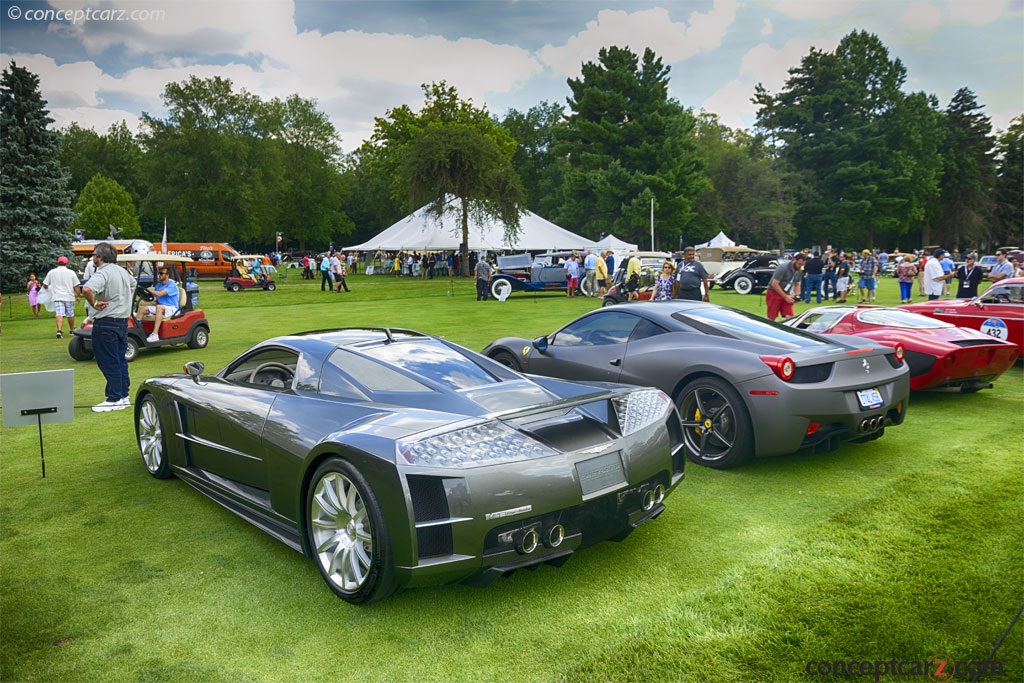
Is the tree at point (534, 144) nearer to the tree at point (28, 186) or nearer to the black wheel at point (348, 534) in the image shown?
the tree at point (28, 186)

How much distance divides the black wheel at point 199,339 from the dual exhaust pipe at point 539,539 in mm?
12058

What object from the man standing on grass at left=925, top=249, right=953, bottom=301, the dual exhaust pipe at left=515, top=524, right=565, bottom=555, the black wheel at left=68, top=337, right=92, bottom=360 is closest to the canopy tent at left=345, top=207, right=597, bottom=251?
the man standing on grass at left=925, top=249, right=953, bottom=301

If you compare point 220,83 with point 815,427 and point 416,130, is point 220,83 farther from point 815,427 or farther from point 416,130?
point 815,427

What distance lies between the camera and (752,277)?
28.8 m

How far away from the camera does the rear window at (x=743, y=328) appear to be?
5.82m

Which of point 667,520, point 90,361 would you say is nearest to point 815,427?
point 667,520

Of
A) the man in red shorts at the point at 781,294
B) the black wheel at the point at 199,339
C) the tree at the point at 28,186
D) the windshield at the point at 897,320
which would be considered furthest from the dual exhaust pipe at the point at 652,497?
the tree at the point at 28,186

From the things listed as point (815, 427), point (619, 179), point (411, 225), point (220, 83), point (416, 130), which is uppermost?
point (220, 83)

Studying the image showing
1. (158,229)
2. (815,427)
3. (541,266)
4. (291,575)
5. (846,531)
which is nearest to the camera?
(291,575)

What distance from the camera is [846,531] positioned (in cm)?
428

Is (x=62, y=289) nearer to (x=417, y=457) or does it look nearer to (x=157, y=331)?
(x=157, y=331)

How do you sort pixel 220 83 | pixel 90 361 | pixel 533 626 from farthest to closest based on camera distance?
pixel 220 83, pixel 90 361, pixel 533 626

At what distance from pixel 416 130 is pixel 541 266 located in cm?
3433

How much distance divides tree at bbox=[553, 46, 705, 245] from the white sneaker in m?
51.0
